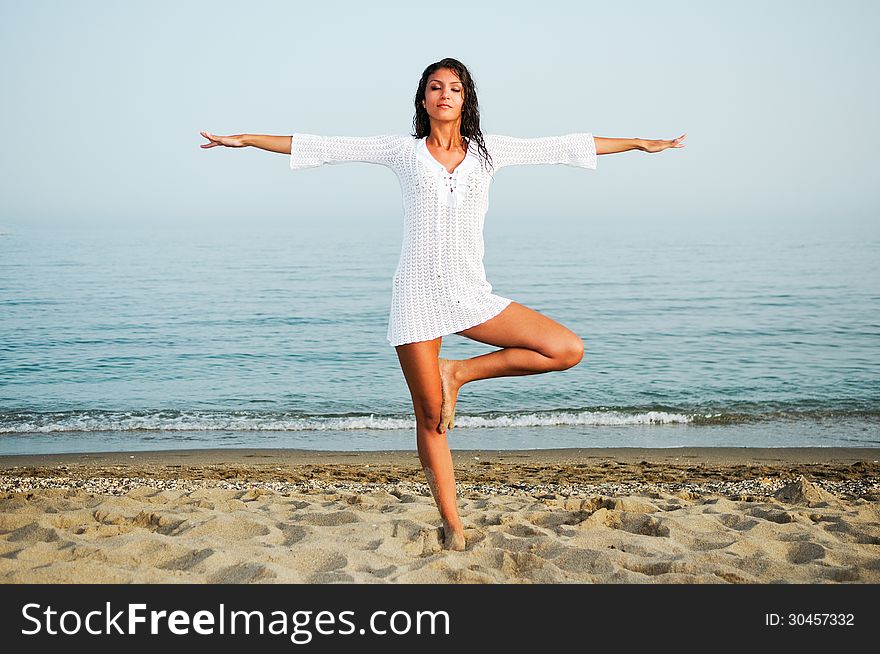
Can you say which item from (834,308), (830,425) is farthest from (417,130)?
(834,308)

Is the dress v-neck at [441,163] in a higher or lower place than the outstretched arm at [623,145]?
lower

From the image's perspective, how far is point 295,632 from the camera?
3.21m

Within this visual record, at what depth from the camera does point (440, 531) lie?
171 inches

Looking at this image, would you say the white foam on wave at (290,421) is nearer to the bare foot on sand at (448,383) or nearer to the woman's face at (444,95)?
the bare foot on sand at (448,383)

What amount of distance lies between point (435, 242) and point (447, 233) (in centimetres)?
6

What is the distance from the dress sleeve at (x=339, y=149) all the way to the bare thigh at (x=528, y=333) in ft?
2.72

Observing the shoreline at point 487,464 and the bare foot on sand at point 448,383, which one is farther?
the shoreline at point 487,464

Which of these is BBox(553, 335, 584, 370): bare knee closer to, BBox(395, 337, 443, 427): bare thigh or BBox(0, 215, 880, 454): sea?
BBox(395, 337, 443, 427): bare thigh

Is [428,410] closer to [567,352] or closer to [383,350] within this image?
[567,352]

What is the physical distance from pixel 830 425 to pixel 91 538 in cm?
811

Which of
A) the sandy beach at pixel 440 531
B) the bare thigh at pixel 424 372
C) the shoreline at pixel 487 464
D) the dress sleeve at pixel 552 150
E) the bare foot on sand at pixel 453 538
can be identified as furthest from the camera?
the shoreline at pixel 487 464

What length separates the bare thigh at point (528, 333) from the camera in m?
3.74

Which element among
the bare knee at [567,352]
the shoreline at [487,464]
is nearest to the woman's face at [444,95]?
the bare knee at [567,352]

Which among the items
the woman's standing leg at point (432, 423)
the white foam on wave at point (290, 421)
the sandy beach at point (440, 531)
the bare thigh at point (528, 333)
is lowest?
the white foam on wave at point (290, 421)
